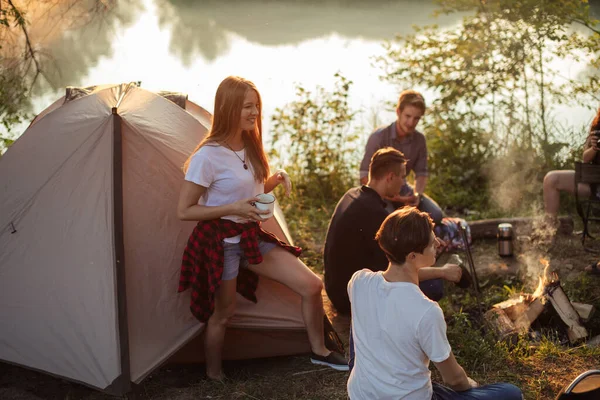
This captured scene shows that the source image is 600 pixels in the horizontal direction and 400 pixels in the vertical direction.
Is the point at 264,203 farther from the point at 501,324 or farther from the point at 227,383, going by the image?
the point at 501,324

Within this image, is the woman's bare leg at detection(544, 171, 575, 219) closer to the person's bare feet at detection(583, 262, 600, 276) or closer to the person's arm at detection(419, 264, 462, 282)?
the person's bare feet at detection(583, 262, 600, 276)

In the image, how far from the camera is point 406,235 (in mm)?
2531

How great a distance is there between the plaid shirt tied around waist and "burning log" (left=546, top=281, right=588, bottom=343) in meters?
1.86

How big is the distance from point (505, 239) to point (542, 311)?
102 cm

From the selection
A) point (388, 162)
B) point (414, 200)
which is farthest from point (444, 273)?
point (414, 200)

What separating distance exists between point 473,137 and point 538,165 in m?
0.71

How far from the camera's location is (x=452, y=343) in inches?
155

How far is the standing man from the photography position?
195 inches

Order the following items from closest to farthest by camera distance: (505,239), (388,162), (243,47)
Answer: (388,162) < (505,239) < (243,47)

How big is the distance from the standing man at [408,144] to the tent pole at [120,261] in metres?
2.05

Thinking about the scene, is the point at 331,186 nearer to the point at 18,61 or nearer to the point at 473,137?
the point at 473,137

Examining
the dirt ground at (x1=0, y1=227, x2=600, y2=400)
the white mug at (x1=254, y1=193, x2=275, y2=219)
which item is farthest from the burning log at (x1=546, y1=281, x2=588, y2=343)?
the white mug at (x1=254, y1=193, x2=275, y2=219)

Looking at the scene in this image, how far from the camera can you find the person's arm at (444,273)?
A: 3604 millimetres

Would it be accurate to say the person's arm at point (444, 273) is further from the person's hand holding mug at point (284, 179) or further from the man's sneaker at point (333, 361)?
the person's hand holding mug at point (284, 179)
